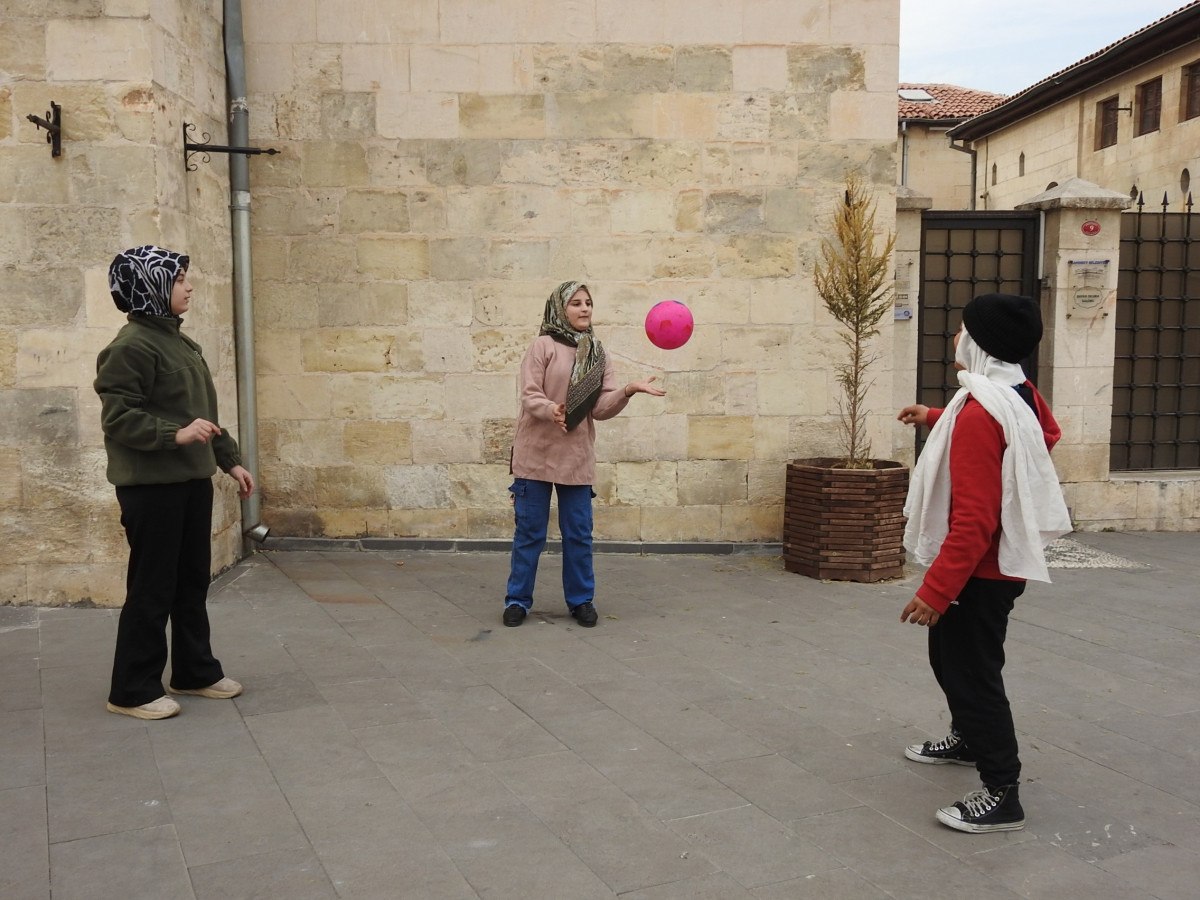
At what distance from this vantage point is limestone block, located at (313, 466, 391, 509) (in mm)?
7738

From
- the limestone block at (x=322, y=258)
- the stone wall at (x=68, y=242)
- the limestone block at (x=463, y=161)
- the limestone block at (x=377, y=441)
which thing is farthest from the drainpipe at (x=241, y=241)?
the limestone block at (x=463, y=161)

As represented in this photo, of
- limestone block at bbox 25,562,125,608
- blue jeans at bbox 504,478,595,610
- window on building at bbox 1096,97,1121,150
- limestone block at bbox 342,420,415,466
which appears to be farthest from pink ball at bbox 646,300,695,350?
window on building at bbox 1096,97,1121,150

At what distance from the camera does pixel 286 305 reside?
25.0 feet

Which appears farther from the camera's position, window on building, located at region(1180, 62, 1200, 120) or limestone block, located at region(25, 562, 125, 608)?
A: window on building, located at region(1180, 62, 1200, 120)

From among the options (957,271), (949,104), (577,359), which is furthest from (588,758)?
(949,104)

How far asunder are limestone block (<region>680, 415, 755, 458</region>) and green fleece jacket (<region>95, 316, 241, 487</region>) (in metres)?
3.94

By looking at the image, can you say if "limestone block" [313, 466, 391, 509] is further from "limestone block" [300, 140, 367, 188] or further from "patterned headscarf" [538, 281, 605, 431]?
"patterned headscarf" [538, 281, 605, 431]

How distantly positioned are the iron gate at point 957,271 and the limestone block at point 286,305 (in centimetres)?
463

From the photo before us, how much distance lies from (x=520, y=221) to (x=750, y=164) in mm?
1627

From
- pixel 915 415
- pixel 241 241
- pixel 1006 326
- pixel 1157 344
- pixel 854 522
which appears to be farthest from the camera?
pixel 1157 344

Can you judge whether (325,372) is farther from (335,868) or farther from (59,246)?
(335,868)

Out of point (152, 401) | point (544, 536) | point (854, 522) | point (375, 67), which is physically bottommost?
point (854, 522)

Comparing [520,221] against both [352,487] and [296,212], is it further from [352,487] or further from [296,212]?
[352,487]

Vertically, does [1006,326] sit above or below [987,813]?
above
